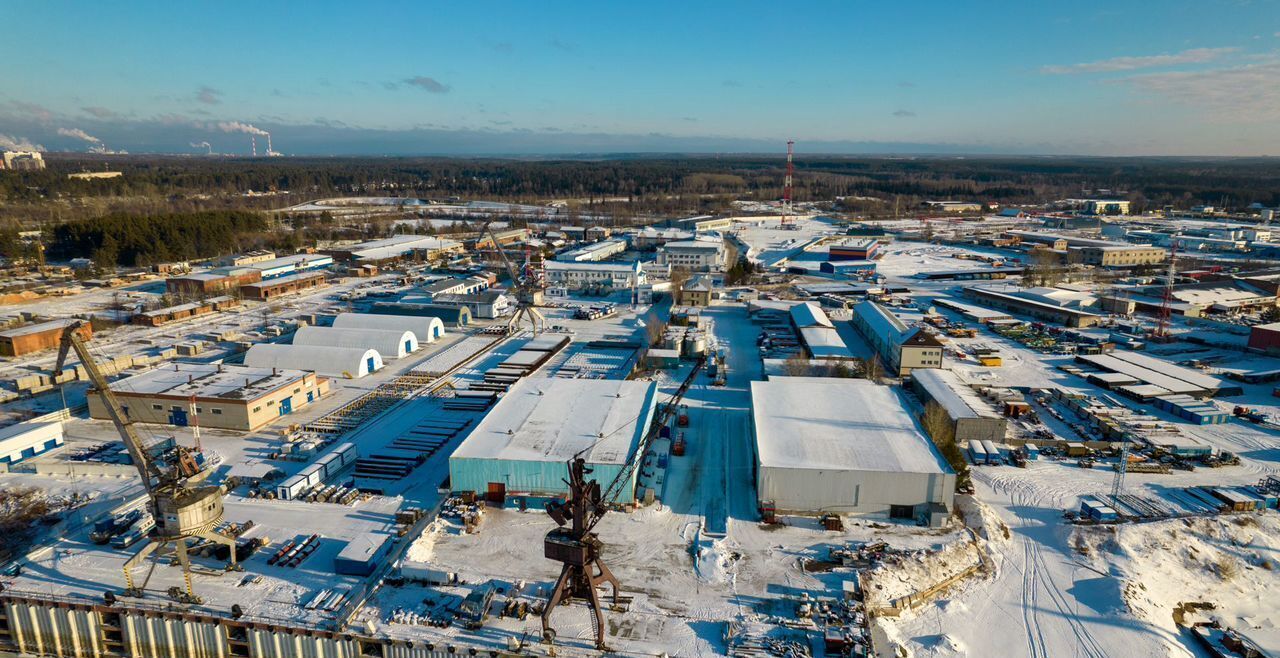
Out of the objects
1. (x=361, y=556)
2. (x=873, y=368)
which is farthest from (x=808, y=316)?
(x=361, y=556)

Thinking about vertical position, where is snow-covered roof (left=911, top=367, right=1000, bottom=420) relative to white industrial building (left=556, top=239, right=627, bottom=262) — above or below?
below

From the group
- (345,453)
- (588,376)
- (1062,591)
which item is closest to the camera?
(1062,591)

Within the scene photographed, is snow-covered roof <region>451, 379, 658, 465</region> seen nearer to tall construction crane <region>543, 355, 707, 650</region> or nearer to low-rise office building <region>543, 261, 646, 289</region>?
tall construction crane <region>543, 355, 707, 650</region>

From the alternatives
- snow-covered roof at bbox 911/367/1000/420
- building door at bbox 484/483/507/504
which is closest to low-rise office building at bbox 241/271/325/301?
building door at bbox 484/483/507/504

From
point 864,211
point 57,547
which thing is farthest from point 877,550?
Answer: point 864,211

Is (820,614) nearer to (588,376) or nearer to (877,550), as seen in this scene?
(877,550)

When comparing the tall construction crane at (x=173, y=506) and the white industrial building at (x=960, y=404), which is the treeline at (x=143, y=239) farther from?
the white industrial building at (x=960, y=404)

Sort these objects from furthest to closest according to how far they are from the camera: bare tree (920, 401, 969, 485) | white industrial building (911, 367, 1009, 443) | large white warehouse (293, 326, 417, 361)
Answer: large white warehouse (293, 326, 417, 361), white industrial building (911, 367, 1009, 443), bare tree (920, 401, 969, 485)
